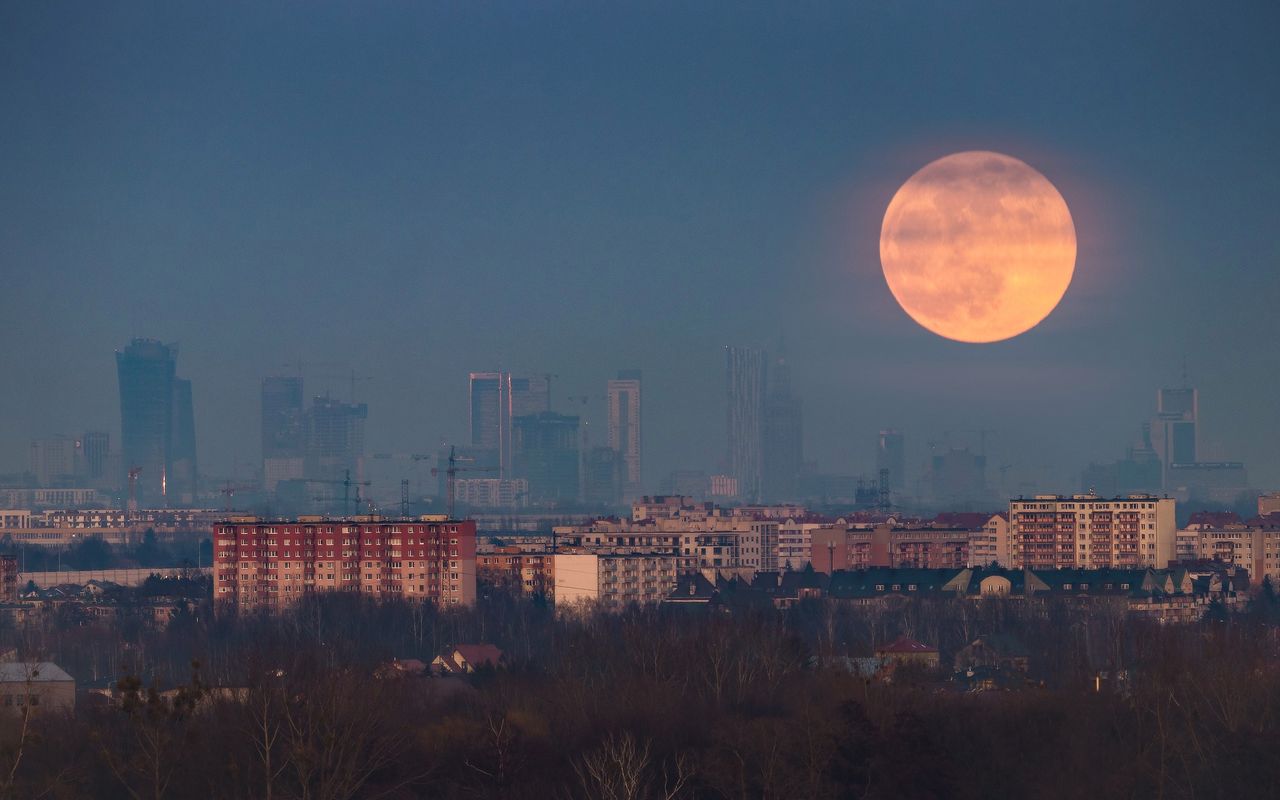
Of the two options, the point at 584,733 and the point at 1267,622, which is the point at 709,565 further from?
the point at 584,733

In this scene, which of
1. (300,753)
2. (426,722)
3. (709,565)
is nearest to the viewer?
(300,753)

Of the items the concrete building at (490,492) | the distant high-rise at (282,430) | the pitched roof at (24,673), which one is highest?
the distant high-rise at (282,430)

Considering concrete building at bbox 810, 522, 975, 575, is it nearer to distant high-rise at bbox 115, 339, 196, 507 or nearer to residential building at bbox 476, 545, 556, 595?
residential building at bbox 476, 545, 556, 595

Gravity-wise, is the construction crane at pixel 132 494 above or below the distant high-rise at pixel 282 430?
below

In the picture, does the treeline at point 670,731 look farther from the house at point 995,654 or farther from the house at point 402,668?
the house at point 995,654

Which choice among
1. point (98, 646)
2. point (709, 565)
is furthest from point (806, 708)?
point (709, 565)

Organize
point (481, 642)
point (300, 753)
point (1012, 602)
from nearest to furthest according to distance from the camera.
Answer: point (300, 753), point (481, 642), point (1012, 602)

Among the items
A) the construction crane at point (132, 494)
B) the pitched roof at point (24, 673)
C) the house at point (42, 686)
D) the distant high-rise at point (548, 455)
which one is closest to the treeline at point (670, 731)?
the house at point (42, 686)

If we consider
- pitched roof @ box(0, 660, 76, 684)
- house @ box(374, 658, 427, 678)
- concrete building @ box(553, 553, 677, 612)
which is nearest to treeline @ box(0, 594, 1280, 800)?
house @ box(374, 658, 427, 678)
